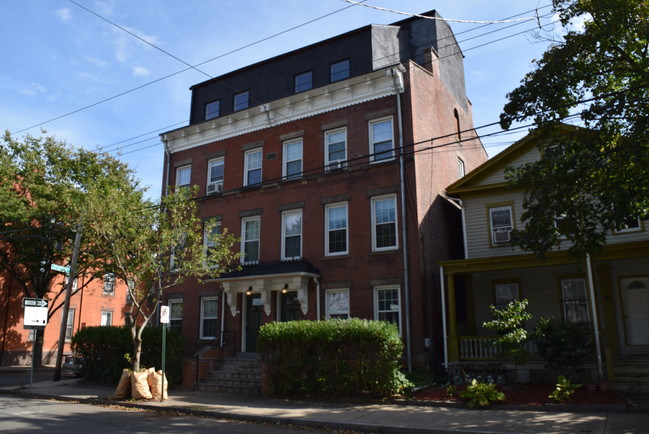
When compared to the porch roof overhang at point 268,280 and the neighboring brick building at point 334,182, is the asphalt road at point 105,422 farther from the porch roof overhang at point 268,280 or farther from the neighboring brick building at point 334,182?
the porch roof overhang at point 268,280

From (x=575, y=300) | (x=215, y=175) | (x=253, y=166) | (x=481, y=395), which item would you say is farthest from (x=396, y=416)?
(x=215, y=175)

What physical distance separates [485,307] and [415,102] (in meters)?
8.25

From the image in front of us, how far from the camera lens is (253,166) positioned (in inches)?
906

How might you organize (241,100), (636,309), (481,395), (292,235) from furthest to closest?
(241,100), (292,235), (636,309), (481,395)

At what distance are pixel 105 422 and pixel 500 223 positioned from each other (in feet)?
48.4

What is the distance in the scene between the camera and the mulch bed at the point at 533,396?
12.4m

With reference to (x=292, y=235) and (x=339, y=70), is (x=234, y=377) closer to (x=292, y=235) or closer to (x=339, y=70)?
(x=292, y=235)

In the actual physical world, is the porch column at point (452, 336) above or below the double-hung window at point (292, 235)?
below

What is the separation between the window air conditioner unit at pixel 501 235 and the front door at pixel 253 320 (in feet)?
31.2

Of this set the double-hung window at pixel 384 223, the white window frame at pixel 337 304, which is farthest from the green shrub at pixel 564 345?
the white window frame at pixel 337 304

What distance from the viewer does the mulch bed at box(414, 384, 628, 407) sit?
12422 millimetres

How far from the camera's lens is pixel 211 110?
85.7 ft

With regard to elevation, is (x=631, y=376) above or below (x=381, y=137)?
below

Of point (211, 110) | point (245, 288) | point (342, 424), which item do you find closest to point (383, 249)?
point (245, 288)
